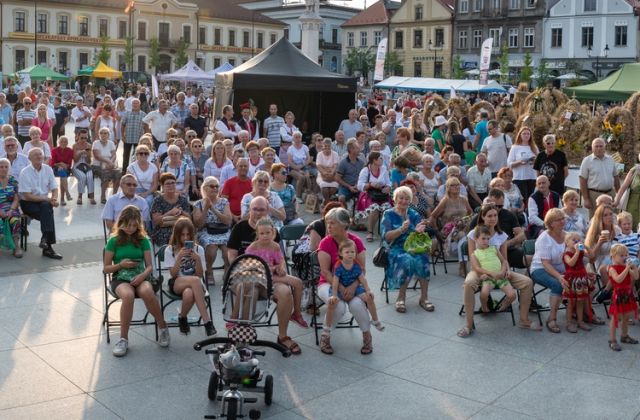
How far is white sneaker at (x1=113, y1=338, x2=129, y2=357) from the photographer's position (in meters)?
6.51

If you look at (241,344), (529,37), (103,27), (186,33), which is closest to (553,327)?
(241,344)

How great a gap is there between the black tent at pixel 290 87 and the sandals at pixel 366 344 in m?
11.3

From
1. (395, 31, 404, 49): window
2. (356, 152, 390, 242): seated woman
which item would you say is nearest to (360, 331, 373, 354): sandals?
(356, 152, 390, 242): seated woman

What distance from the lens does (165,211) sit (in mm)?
8711

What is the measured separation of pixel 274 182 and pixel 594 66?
5741 centimetres

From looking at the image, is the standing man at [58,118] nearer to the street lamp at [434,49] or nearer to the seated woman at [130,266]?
the seated woman at [130,266]

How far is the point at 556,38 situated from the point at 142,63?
133 feet

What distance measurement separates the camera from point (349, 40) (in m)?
85.8

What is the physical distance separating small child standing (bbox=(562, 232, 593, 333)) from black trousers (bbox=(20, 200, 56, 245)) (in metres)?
6.42

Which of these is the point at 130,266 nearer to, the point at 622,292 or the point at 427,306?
the point at 427,306

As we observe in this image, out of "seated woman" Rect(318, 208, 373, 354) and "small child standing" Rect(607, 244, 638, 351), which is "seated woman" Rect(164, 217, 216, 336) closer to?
"seated woman" Rect(318, 208, 373, 354)

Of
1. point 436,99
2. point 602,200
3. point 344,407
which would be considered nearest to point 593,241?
point 602,200

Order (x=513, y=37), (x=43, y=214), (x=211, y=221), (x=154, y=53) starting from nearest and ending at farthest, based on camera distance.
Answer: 1. (x=211, y=221)
2. (x=43, y=214)
3. (x=513, y=37)
4. (x=154, y=53)

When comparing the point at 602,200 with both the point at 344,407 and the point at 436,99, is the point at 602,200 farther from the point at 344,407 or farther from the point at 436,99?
the point at 436,99
